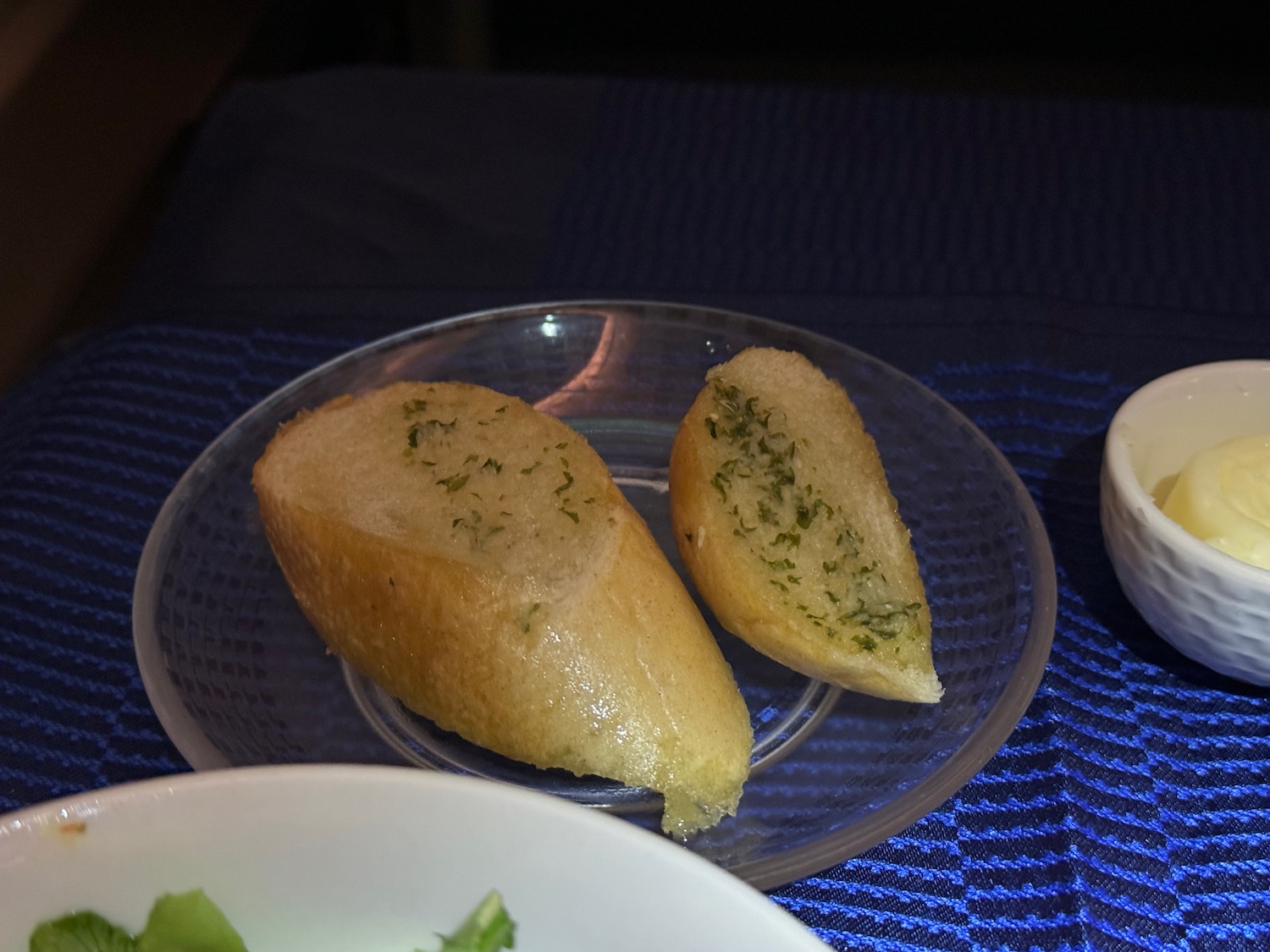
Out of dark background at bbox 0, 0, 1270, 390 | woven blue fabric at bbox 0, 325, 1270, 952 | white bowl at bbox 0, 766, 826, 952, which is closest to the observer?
white bowl at bbox 0, 766, 826, 952

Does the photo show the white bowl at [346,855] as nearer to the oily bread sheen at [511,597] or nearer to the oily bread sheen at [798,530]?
the oily bread sheen at [511,597]

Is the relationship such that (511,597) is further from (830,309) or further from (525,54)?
(525,54)

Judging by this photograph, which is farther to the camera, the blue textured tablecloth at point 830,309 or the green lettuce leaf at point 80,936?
the blue textured tablecloth at point 830,309

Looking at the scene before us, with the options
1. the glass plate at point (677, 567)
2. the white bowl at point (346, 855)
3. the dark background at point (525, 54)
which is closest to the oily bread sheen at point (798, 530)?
the glass plate at point (677, 567)

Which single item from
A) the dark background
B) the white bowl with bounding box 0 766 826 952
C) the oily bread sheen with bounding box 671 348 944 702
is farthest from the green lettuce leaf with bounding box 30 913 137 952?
the dark background

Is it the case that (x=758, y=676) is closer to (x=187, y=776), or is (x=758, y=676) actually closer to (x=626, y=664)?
(x=626, y=664)

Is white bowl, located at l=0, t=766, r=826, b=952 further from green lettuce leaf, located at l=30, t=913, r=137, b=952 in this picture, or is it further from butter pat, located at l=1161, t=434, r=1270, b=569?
butter pat, located at l=1161, t=434, r=1270, b=569

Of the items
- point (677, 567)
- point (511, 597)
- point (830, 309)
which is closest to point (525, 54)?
point (830, 309)

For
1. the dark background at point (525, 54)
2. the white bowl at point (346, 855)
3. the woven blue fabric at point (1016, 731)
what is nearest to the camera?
the white bowl at point (346, 855)
